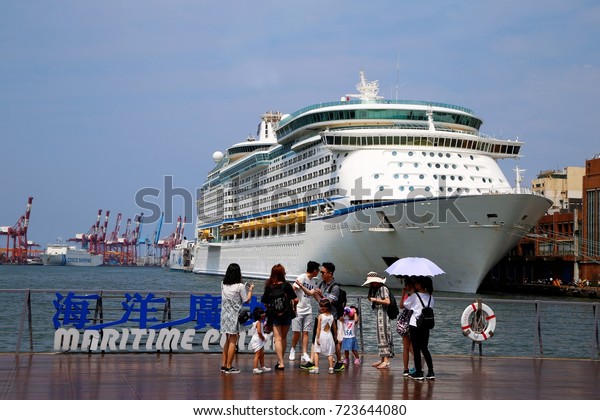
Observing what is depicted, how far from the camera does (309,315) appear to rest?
1227 cm

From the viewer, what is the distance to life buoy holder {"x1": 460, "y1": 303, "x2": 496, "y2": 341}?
13.7 m

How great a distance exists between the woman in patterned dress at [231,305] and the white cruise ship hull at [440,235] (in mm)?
27842

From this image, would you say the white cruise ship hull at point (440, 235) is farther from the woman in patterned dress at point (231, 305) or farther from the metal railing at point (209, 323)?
the woman in patterned dress at point (231, 305)

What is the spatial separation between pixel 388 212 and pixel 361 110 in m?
10.1

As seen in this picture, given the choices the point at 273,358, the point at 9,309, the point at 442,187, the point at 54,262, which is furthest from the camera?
the point at 54,262

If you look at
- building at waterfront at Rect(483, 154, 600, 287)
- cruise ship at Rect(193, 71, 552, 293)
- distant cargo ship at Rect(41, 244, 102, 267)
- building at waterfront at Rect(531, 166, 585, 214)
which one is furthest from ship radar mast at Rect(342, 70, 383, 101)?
distant cargo ship at Rect(41, 244, 102, 267)

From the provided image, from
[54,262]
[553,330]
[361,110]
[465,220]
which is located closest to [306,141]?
[361,110]

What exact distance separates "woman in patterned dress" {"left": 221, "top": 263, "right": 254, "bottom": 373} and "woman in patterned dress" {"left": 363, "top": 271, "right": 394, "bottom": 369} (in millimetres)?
1875

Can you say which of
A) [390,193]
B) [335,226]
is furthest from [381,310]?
[335,226]

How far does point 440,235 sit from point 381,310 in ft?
91.4

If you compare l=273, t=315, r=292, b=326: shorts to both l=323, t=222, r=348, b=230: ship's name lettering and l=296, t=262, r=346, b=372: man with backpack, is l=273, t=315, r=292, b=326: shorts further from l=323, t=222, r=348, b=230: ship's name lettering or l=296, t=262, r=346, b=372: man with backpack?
l=323, t=222, r=348, b=230: ship's name lettering

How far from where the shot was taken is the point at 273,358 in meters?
13.1

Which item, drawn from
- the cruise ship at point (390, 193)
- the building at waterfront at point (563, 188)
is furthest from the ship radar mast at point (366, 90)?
the building at waterfront at point (563, 188)
